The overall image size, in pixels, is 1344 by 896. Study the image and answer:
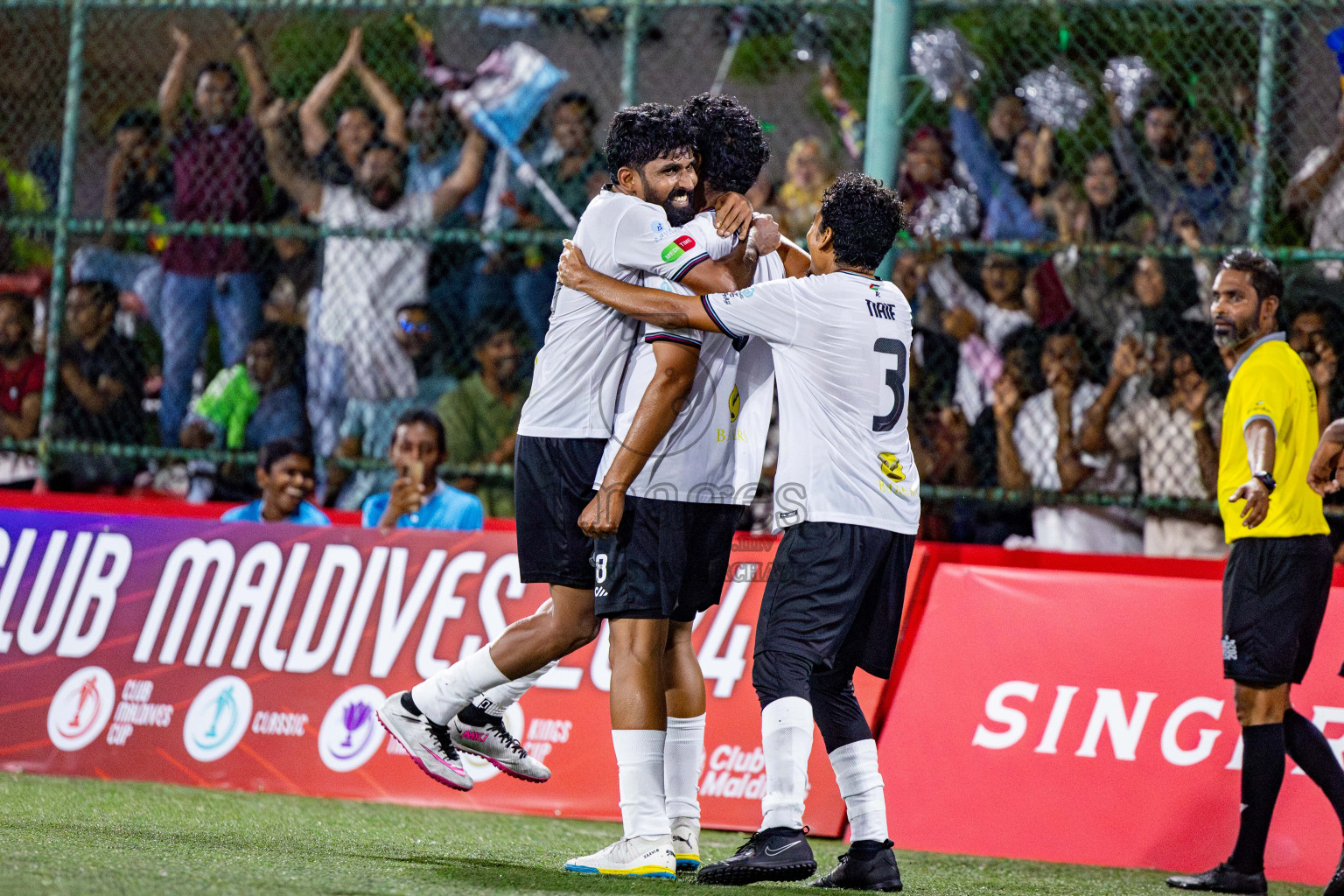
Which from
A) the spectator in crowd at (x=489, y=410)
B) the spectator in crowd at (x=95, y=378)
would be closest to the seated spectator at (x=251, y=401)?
the spectator in crowd at (x=95, y=378)

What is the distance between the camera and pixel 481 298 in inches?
331

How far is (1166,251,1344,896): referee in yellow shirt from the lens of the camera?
5.05 m

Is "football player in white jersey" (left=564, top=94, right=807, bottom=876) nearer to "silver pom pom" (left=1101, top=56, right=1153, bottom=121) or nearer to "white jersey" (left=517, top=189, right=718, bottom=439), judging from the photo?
"white jersey" (left=517, top=189, right=718, bottom=439)

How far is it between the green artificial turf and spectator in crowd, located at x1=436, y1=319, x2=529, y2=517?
2.38m

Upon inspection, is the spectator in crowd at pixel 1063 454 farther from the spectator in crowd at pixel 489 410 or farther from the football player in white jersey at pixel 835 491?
the football player in white jersey at pixel 835 491

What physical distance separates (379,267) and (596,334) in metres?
4.14

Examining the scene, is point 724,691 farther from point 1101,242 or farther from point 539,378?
point 1101,242

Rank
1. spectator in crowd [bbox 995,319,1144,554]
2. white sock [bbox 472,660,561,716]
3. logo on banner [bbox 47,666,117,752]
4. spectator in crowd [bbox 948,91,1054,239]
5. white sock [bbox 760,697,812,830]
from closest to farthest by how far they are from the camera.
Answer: white sock [bbox 760,697,812,830] < white sock [bbox 472,660,561,716] < logo on banner [bbox 47,666,117,752] < spectator in crowd [bbox 995,319,1144,554] < spectator in crowd [bbox 948,91,1054,239]

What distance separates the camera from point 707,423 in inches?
178

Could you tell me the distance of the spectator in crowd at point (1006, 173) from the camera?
7801 millimetres

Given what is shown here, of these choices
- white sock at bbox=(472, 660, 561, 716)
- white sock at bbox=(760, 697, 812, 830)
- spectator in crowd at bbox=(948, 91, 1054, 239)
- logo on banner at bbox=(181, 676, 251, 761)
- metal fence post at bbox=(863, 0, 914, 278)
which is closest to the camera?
white sock at bbox=(760, 697, 812, 830)

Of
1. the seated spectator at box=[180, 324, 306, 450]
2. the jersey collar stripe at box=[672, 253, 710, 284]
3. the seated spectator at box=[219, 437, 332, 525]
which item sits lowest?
the seated spectator at box=[219, 437, 332, 525]

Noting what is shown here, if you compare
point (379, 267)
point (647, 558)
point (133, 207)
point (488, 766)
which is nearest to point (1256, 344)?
point (647, 558)

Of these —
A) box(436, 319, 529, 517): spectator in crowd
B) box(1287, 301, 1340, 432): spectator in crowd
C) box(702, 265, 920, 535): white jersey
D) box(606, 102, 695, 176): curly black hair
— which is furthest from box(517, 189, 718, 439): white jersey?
box(1287, 301, 1340, 432): spectator in crowd
